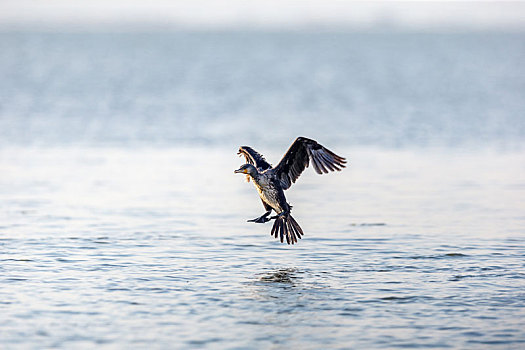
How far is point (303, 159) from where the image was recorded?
12805 mm

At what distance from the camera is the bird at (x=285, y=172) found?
41.0ft

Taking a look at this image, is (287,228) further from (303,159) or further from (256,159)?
(256,159)

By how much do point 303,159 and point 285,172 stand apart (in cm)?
29

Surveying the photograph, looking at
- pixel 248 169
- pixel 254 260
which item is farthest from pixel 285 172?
pixel 254 260

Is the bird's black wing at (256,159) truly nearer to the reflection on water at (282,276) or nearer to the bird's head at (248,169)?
the bird's head at (248,169)

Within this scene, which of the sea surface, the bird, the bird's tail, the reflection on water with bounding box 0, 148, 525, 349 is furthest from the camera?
the bird

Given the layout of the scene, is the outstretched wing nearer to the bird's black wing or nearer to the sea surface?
the bird's black wing

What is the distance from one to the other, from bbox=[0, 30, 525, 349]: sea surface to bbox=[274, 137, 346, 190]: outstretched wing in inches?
38.3

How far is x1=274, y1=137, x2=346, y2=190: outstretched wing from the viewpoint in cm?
1254

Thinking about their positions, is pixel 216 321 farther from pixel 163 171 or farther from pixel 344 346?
pixel 163 171

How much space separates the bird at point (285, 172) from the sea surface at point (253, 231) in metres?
0.43

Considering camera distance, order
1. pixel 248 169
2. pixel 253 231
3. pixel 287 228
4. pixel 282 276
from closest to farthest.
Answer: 1. pixel 282 276
2. pixel 287 228
3. pixel 248 169
4. pixel 253 231

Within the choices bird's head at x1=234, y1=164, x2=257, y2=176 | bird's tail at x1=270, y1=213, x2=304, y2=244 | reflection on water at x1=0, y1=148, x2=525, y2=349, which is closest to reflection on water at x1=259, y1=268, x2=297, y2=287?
reflection on water at x1=0, y1=148, x2=525, y2=349

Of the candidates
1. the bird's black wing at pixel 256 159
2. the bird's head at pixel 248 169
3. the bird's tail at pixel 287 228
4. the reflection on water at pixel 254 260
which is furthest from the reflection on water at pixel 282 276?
the bird's black wing at pixel 256 159
